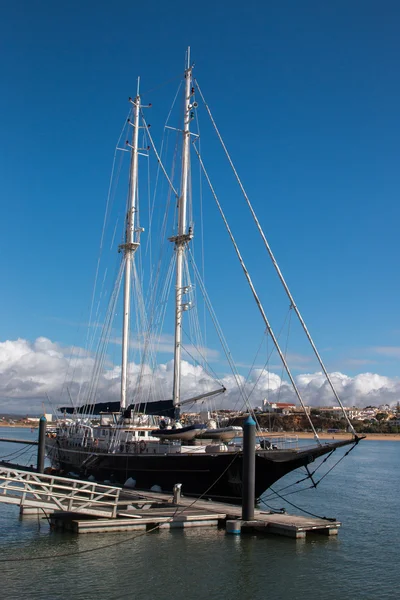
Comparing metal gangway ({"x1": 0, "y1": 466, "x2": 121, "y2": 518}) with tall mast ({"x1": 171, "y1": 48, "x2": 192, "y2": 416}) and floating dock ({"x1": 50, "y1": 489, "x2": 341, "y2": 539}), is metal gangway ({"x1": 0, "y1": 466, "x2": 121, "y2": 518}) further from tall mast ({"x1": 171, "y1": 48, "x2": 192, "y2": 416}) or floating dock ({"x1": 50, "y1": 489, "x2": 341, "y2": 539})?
tall mast ({"x1": 171, "y1": 48, "x2": 192, "y2": 416})

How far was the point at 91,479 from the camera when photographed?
48281mm

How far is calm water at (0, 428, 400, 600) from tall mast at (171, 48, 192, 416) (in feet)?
48.0

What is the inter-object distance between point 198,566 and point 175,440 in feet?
55.0

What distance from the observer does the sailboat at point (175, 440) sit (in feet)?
125

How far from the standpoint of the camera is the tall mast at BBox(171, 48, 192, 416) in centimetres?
4659

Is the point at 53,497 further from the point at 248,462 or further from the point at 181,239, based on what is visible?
the point at 181,239

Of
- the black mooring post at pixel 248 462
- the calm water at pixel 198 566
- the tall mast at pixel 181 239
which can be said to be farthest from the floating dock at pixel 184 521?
the tall mast at pixel 181 239

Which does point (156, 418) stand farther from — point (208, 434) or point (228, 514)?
point (228, 514)

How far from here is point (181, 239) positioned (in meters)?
48.7

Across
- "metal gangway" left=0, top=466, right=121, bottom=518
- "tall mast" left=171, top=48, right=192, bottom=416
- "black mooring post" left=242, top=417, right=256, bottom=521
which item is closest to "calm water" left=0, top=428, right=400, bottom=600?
"metal gangway" left=0, top=466, right=121, bottom=518

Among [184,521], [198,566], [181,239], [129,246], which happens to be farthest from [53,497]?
[129,246]

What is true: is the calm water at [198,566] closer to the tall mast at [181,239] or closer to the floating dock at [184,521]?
the floating dock at [184,521]

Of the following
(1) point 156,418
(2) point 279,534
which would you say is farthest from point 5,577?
(1) point 156,418

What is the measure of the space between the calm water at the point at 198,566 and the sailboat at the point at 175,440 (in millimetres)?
6244
